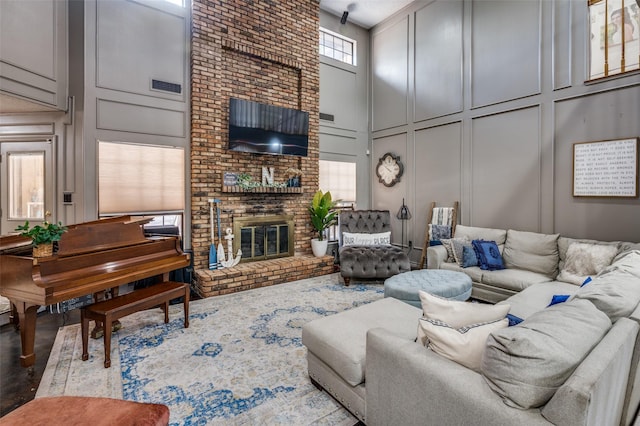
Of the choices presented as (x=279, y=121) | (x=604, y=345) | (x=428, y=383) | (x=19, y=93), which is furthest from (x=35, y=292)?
(x=279, y=121)

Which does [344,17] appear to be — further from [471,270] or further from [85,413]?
[85,413]

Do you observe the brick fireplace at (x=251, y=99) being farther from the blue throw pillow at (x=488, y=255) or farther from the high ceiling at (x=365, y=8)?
the blue throw pillow at (x=488, y=255)

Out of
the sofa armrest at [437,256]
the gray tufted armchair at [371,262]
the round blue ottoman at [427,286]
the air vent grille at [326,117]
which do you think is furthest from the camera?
the air vent grille at [326,117]

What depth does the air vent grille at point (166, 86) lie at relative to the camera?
4.19m

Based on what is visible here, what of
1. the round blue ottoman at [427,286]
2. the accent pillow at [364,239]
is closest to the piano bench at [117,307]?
the round blue ottoman at [427,286]

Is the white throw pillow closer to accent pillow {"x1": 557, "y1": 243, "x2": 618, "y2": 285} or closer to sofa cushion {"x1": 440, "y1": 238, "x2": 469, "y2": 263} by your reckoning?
accent pillow {"x1": 557, "y1": 243, "x2": 618, "y2": 285}

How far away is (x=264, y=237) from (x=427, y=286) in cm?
278

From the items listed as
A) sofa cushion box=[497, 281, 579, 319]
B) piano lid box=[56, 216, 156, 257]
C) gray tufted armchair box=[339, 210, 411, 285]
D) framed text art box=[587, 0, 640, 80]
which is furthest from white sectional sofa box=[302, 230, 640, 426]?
framed text art box=[587, 0, 640, 80]

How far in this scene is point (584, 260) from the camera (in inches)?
124

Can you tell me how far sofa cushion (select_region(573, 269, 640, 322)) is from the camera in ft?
4.64

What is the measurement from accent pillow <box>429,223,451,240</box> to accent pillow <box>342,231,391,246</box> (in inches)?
28.8

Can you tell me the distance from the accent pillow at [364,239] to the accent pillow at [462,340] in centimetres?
356

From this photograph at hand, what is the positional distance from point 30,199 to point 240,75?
334 cm

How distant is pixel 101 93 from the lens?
3.82 m
